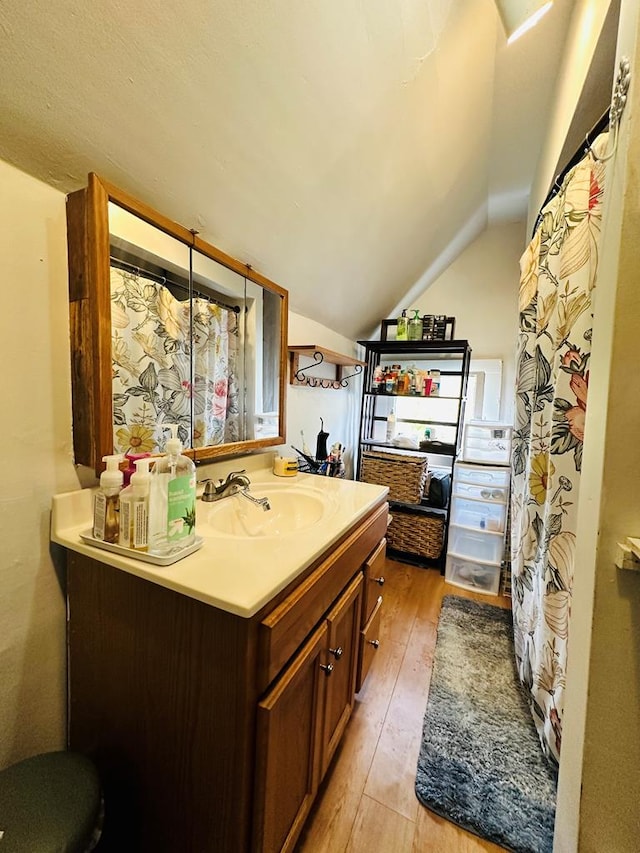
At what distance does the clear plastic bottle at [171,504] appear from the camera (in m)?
0.68

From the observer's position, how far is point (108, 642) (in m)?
0.74

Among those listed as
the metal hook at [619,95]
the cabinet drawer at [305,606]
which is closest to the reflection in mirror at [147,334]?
the cabinet drawer at [305,606]

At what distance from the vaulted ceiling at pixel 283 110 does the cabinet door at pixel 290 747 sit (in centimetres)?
Answer: 121

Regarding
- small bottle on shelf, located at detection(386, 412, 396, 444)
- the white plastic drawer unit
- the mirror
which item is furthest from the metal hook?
small bottle on shelf, located at detection(386, 412, 396, 444)

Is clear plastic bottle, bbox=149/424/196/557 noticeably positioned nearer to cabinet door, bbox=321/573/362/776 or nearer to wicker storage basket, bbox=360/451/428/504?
cabinet door, bbox=321/573/362/776

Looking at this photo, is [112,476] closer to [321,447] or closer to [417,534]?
[321,447]

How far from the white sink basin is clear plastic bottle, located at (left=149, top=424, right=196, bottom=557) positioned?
7.9 inches

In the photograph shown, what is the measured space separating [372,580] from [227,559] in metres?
0.69

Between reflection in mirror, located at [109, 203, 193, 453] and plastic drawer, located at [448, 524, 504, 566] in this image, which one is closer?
reflection in mirror, located at [109, 203, 193, 453]

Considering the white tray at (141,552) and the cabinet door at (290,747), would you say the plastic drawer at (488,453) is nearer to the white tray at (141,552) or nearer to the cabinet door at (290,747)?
the cabinet door at (290,747)

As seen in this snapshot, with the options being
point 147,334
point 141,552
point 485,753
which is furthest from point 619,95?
point 485,753

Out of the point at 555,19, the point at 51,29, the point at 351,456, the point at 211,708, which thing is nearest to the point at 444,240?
the point at 555,19

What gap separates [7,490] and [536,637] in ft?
5.43

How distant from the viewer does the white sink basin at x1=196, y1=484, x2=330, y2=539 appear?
1.03 meters
